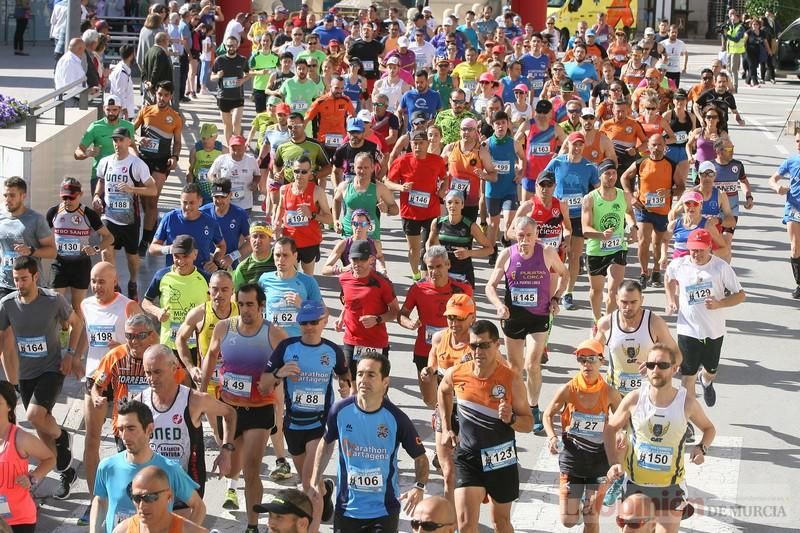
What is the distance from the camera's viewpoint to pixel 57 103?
56.8 feet

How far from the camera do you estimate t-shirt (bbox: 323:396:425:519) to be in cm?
851

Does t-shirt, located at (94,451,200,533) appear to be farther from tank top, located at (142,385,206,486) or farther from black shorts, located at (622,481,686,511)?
black shorts, located at (622,481,686,511)

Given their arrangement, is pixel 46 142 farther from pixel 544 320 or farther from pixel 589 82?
pixel 589 82

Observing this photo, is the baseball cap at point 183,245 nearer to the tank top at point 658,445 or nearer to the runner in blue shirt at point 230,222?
the runner in blue shirt at point 230,222

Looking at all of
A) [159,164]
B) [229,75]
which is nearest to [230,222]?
[159,164]

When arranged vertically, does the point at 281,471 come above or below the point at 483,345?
below

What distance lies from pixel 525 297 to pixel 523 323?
225 mm

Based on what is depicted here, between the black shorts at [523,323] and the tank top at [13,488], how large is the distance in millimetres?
4543

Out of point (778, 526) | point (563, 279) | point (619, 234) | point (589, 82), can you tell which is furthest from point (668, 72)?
point (778, 526)

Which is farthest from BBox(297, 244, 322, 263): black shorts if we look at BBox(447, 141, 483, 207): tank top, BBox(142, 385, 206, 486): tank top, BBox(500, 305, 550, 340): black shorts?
BBox(142, 385, 206, 486): tank top

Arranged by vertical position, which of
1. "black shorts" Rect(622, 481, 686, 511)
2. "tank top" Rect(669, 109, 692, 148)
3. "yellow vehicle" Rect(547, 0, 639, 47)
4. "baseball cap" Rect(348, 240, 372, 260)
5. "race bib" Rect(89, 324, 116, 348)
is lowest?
"black shorts" Rect(622, 481, 686, 511)

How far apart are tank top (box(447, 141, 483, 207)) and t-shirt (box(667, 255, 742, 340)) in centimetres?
422

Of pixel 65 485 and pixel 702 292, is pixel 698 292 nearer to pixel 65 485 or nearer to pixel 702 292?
pixel 702 292

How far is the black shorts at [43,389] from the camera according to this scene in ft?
34.0
